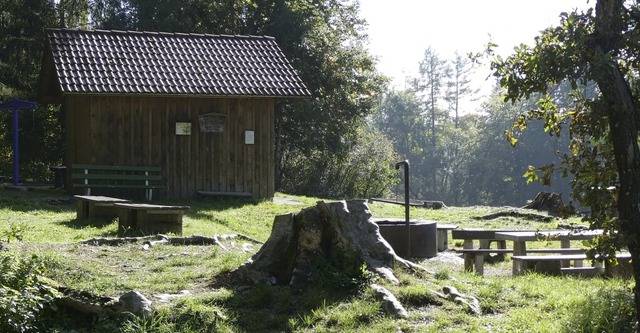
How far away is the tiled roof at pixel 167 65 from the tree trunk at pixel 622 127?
53.0 ft

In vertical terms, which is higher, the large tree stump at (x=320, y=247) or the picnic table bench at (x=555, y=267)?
the large tree stump at (x=320, y=247)

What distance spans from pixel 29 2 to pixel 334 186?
1352cm

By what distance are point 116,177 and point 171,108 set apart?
2.41 m

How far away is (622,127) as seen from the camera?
7707mm

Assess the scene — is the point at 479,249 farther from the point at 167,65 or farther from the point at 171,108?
the point at 167,65

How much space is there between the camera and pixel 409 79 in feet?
358

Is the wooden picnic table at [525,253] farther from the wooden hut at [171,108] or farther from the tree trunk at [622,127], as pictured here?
the wooden hut at [171,108]

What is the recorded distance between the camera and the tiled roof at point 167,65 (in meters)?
22.9

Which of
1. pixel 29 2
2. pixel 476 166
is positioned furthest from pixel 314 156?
pixel 476 166

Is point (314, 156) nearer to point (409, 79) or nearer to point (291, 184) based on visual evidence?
point (291, 184)

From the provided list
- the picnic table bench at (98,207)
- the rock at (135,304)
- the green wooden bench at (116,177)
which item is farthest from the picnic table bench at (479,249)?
the green wooden bench at (116,177)

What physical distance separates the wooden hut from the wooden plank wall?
25mm

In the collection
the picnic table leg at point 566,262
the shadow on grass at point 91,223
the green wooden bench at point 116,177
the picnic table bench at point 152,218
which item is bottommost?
the picnic table leg at point 566,262

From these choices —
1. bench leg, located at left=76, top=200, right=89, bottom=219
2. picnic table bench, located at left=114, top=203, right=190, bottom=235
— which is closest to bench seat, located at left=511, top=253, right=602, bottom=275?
picnic table bench, located at left=114, top=203, right=190, bottom=235
